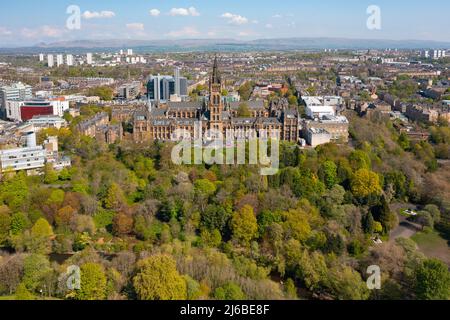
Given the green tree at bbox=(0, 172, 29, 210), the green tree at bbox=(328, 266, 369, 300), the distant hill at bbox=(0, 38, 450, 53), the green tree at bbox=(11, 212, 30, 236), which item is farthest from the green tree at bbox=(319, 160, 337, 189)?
the distant hill at bbox=(0, 38, 450, 53)

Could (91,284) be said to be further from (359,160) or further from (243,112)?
(243,112)

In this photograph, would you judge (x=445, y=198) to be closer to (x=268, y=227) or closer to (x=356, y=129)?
(x=268, y=227)

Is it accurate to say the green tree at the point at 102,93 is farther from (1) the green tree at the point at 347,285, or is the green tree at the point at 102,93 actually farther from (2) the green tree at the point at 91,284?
(1) the green tree at the point at 347,285

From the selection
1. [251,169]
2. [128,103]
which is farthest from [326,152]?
[128,103]

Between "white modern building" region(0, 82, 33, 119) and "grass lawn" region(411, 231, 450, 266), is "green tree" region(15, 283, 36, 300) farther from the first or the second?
"white modern building" region(0, 82, 33, 119)

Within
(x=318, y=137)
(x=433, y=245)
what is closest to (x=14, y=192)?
(x=433, y=245)
